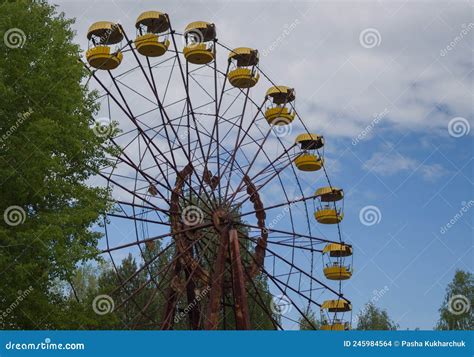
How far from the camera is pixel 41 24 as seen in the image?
17.1 metres

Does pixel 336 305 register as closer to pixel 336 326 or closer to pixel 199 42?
pixel 336 326

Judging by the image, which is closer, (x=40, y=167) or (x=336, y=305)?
(x=40, y=167)

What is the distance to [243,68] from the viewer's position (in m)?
23.0

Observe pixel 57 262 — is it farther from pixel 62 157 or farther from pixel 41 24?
pixel 41 24

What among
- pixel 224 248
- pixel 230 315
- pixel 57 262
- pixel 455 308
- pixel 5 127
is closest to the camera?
pixel 57 262

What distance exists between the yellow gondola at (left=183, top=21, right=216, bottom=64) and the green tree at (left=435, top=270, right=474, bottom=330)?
27486mm

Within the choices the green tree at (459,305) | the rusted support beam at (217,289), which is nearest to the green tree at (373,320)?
the green tree at (459,305)

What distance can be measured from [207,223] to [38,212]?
21.0 feet

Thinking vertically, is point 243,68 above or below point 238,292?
above

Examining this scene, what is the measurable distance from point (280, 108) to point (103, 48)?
7646 mm

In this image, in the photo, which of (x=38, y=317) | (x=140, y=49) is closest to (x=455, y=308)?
(x=140, y=49)

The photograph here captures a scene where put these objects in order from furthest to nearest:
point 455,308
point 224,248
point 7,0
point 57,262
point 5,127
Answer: point 455,308 < point 224,248 < point 7,0 < point 5,127 < point 57,262

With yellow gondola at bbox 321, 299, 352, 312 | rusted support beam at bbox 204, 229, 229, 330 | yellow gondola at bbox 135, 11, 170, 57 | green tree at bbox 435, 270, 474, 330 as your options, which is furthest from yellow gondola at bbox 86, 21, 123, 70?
green tree at bbox 435, 270, 474, 330

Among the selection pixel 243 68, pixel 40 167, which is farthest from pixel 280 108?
pixel 40 167
